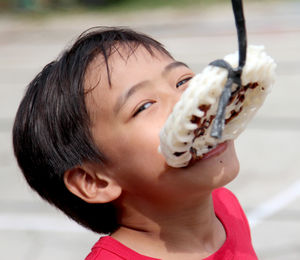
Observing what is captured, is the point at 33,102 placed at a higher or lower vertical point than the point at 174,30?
higher

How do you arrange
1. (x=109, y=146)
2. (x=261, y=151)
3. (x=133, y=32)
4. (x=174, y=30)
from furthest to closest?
1. (x=174, y=30)
2. (x=261, y=151)
3. (x=133, y=32)
4. (x=109, y=146)

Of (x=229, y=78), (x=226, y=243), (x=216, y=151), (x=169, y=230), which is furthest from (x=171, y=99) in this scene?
(x=226, y=243)

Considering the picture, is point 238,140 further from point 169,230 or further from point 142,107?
point 142,107

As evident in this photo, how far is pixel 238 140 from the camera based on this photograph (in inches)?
201

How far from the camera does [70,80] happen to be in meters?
1.65

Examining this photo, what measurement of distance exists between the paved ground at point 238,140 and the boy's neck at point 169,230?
1866 mm

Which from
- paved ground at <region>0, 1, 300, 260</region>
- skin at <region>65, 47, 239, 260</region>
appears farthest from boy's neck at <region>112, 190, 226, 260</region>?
paved ground at <region>0, 1, 300, 260</region>

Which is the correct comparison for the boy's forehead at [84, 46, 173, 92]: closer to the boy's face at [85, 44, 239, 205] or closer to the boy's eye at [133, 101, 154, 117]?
the boy's face at [85, 44, 239, 205]

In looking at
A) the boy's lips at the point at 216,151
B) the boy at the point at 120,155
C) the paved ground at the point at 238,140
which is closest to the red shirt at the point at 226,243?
the boy at the point at 120,155

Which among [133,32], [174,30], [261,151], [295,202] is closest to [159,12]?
[174,30]

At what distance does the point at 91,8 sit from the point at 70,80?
36.3 feet

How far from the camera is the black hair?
163cm

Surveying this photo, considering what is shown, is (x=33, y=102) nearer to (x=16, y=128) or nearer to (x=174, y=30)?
(x=16, y=128)

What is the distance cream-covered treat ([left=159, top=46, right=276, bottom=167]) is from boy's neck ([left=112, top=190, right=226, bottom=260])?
0.27 meters
